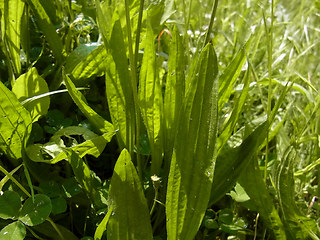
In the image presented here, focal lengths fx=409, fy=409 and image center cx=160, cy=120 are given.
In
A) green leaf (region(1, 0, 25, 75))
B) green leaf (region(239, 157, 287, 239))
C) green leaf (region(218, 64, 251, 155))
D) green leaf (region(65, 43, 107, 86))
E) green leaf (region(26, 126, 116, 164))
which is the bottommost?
green leaf (region(239, 157, 287, 239))

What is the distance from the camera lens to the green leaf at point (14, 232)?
72cm

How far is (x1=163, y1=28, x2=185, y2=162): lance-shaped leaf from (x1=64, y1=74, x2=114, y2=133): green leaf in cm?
13

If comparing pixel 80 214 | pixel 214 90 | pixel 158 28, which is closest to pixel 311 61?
pixel 158 28

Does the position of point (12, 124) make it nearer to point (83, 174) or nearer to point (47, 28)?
point (83, 174)

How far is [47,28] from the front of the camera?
1038 millimetres

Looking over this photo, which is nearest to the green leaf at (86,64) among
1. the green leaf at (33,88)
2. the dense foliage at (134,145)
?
the dense foliage at (134,145)

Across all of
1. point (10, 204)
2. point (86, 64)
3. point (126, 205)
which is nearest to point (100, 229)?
point (126, 205)

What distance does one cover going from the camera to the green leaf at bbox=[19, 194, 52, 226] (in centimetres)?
74

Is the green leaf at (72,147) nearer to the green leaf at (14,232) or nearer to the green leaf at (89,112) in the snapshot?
the green leaf at (89,112)

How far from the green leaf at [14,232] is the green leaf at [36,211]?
0.5 inches

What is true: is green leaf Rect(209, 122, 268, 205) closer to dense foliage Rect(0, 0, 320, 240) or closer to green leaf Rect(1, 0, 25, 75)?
dense foliage Rect(0, 0, 320, 240)

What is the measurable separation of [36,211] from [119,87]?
0.99 feet

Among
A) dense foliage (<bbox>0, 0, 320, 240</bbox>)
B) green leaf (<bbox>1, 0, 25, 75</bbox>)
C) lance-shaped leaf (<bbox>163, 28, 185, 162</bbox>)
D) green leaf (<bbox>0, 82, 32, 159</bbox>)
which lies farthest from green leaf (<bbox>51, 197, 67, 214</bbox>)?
green leaf (<bbox>1, 0, 25, 75</bbox>)

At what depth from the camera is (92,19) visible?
1.17 metres
